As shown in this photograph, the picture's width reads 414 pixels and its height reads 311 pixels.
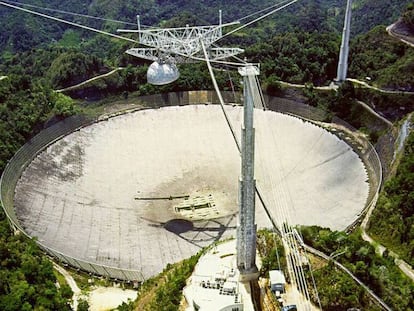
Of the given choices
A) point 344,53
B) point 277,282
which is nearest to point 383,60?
point 344,53

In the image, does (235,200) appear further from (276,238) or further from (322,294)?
(322,294)

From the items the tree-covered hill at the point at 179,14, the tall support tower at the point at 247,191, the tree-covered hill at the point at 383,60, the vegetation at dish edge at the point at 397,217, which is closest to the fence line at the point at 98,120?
the vegetation at dish edge at the point at 397,217

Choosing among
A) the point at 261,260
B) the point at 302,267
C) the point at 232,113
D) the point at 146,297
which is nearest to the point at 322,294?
the point at 302,267

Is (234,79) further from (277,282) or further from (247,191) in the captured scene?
(277,282)

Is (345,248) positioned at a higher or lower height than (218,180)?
lower

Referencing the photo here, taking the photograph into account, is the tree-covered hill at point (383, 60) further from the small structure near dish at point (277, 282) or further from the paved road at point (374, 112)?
the small structure near dish at point (277, 282)

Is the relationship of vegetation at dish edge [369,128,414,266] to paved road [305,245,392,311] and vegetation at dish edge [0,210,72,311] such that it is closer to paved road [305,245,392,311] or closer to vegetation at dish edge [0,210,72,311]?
paved road [305,245,392,311]

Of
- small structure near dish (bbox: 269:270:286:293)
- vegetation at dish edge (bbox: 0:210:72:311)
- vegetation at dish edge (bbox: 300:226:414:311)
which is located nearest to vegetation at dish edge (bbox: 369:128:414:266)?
vegetation at dish edge (bbox: 300:226:414:311)

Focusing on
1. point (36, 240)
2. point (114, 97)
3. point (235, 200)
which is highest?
point (114, 97)
